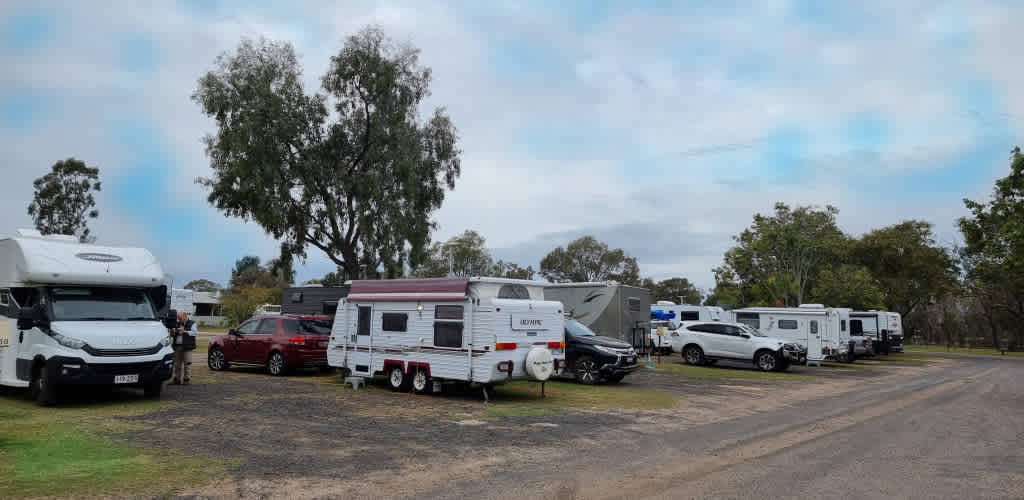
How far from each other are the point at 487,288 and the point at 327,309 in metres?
10.2

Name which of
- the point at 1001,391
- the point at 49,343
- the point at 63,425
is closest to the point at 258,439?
the point at 63,425

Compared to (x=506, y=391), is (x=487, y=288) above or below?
above

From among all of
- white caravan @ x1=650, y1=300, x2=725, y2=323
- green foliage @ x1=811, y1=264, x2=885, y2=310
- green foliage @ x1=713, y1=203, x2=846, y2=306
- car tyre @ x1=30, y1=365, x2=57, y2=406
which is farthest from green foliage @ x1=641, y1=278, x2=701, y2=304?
car tyre @ x1=30, y1=365, x2=57, y2=406

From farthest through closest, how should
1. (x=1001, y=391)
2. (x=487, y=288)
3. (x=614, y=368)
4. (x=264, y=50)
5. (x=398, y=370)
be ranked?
(x=264, y=50), (x=1001, y=391), (x=614, y=368), (x=398, y=370), (x=487, y=288)

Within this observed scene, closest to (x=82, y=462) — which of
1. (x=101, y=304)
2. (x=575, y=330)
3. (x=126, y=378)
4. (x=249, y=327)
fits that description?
(x=126, y=378)

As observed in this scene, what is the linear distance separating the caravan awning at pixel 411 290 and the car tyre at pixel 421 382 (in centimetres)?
146

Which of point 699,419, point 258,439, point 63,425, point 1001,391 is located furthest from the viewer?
point 1001,391

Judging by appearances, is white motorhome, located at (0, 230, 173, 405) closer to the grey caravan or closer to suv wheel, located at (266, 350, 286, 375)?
suv wheel, located at (266, 350, 286, 375)

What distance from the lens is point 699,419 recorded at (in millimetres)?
11172

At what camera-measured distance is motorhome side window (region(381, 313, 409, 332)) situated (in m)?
13.8

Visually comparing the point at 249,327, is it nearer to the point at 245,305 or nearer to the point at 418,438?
the point at 418,438

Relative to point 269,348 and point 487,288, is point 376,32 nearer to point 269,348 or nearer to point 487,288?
point 269,348

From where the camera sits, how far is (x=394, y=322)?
1400 cm

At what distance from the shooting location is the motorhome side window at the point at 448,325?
1284cm
